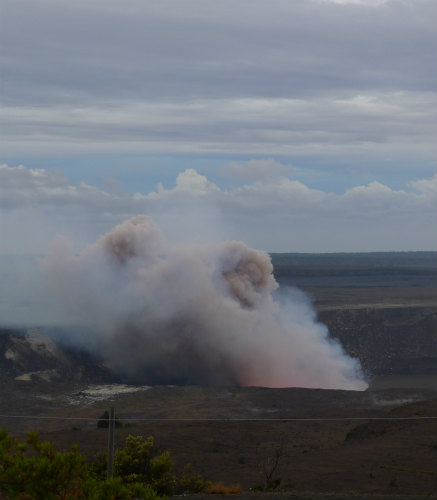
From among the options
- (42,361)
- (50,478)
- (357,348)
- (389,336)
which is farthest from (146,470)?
(389,336)

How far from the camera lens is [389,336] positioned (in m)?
94.3

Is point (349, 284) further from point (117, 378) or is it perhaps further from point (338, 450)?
point (338, 450)

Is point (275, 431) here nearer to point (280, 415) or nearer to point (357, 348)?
point (280, 415)

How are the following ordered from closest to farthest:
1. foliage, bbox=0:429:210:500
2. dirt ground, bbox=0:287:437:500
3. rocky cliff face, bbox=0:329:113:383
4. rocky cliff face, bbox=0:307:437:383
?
→ foliage, bbox=0:429:210:500 → dirt ground, bbox=0:287:437:500 → rocky cliff face, bbox=0:329:113:383 → rocky cliff face, bbox=0:307:437:383

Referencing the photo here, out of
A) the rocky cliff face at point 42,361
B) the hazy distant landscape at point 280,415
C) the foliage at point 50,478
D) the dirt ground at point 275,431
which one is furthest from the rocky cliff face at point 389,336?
the foliage at point 50,478

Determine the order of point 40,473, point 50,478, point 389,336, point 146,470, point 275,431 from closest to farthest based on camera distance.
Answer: point 40,473 → point 50,478 → point 146,470 → point 275,431 → point 389,336

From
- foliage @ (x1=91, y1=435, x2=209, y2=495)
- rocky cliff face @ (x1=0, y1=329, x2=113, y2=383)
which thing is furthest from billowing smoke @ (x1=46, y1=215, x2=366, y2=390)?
foliage @ (x1=91, y1=435, x2=209, y2=495)

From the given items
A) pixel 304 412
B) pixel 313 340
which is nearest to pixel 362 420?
pixel 304 412

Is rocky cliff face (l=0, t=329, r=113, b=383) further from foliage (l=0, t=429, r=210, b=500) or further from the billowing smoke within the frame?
foliage (l=0, t=429, r=210, b=500)

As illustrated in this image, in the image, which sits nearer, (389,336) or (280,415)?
(280,415)

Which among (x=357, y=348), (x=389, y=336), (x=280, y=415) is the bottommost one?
(x=357, y=348)

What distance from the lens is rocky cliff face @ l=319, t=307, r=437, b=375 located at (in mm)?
87750

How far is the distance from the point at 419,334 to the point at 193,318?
117ft

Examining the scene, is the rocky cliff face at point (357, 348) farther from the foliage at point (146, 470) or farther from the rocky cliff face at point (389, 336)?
the foliage at point (146, 470)
